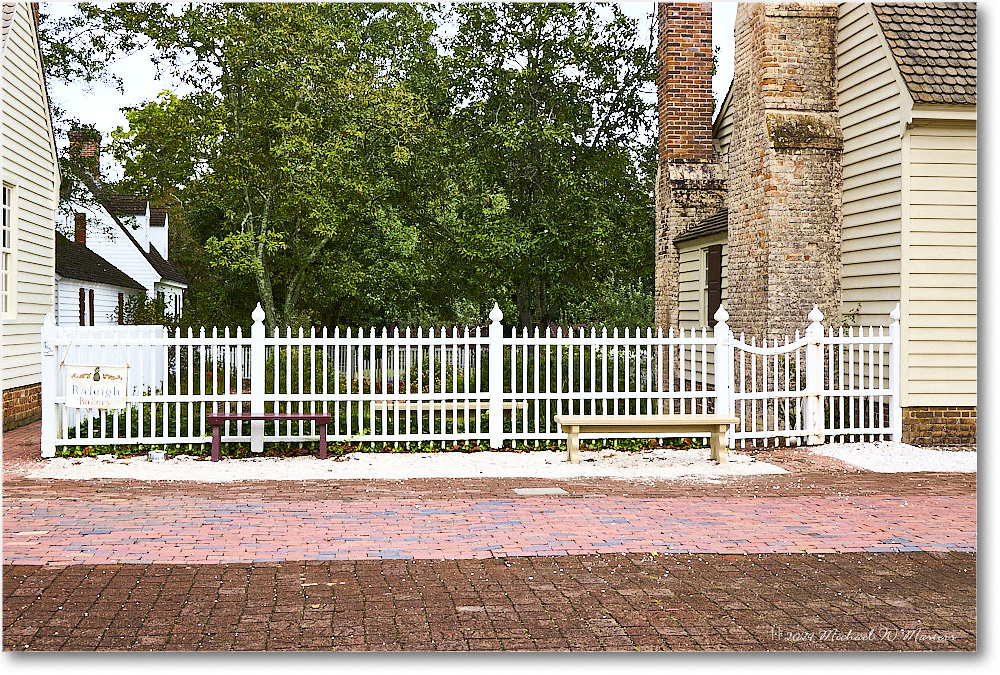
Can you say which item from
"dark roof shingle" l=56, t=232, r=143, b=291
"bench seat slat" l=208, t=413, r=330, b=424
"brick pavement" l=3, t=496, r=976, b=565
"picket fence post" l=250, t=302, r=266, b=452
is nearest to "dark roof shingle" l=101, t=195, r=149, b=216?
"dark roof shingle" l=56, t=232, r=143, b=291

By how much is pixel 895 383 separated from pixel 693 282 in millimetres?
6767

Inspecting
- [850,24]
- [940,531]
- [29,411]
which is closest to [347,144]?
[29,411]

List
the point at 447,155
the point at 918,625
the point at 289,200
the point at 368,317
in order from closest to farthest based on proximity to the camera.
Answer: the point at 918,625
the point at 289,200
the point at 447,155
the point at 368,317

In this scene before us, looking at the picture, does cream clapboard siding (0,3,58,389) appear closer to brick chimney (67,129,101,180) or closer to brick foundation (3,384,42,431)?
brick foundation (3,384,42,431)

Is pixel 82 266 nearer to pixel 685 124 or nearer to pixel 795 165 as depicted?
pixel 685 124

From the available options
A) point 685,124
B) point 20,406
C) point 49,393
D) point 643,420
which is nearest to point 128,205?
point 20,406

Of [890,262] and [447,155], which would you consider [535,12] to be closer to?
[447,155]

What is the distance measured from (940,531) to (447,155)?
71.4 ft

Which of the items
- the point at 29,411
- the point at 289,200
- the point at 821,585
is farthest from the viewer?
the point at 289,200

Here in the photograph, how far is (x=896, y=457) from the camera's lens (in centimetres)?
1233

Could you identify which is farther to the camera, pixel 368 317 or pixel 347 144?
pixel 368 317

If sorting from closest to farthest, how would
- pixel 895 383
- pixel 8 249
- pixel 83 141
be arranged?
pixel 895 383
pixel 8 249
pixel 83 141

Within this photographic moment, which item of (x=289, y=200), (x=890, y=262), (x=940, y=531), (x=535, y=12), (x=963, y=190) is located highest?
(x=535, y=12)

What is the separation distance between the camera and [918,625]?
17.9 ft
